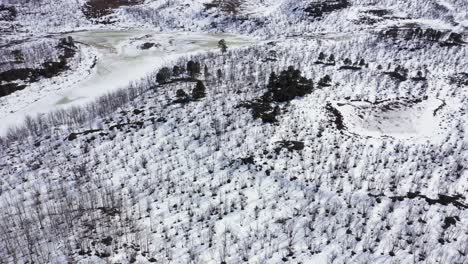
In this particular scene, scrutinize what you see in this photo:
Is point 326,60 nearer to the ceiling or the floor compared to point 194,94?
nearer to the ceiling

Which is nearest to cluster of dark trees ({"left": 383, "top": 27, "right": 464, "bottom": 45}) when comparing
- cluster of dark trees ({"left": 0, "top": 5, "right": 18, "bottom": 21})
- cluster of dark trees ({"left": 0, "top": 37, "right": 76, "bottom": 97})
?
cluster of dark trees ({"left": 0, "top": 37, "right": 76, "bottom": 97})

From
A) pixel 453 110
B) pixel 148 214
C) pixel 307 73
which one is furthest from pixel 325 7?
pixel 148 214

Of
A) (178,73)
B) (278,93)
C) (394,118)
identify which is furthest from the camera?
(178,73)

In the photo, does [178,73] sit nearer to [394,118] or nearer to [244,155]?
[244,155]

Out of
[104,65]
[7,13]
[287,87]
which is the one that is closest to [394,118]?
[287,87]

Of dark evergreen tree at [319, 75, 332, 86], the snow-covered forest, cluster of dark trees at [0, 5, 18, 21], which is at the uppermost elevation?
cluster of dark trees at [0, 5, 18, 21]

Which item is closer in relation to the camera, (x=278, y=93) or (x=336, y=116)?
(x=336, y=116)

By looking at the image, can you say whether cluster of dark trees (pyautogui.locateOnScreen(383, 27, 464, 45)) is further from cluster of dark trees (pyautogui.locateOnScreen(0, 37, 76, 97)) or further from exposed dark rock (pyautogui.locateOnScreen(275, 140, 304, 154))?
cluster of dark trees (pyautogui.locateOnScreen(0, 37, 76, 97))
